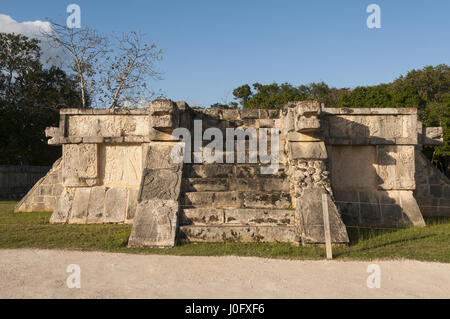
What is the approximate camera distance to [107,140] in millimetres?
7094

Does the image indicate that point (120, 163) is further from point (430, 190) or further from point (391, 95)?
point (391, 95)

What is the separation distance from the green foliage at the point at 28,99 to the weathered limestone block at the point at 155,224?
1538cm

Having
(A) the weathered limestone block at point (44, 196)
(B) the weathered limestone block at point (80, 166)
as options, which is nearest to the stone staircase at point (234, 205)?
(B) the weathered limestone block at point (80, 166)

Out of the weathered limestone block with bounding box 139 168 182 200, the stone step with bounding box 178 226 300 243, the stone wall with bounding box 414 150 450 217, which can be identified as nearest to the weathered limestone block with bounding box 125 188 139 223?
the weathered limestone block with bounding box 139 168 182 200

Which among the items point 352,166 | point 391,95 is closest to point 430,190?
point 352,166

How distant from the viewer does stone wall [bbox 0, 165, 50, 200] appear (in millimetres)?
16062

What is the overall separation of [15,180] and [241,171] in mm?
13886

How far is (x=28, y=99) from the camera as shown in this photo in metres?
19.3

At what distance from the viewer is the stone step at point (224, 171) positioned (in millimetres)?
6480

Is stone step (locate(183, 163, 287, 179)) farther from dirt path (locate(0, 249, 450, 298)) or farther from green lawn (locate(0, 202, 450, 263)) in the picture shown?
dirt path (locate(0, 249, 450, 298))

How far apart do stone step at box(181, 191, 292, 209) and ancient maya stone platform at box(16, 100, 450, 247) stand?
2 centimetres

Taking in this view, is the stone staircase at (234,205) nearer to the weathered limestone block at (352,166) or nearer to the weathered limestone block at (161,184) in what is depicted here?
the weathered limestone block at (161,184)

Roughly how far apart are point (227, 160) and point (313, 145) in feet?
5.45

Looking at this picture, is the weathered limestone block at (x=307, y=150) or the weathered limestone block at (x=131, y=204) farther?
the weathered limestone block at (x=131, y=204)
